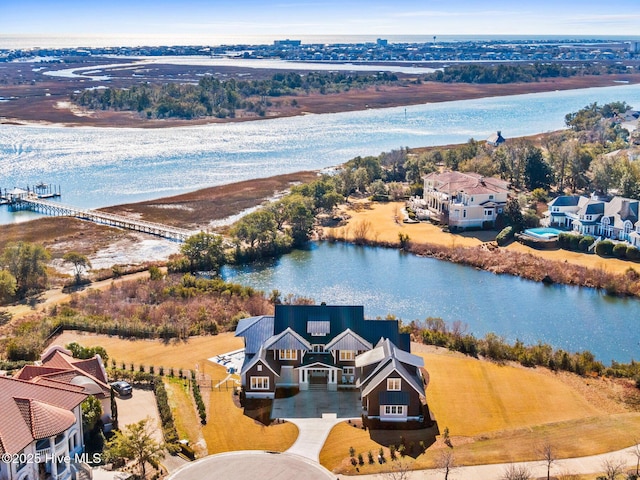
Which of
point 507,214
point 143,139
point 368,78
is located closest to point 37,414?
point 507,214

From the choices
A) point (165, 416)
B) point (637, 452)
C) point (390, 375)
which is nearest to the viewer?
point (637, 452)

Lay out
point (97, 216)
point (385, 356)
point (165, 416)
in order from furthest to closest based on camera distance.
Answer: point (97, 216) → point (385, 356) → point (165, 416)

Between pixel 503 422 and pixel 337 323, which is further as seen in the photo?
pixel 337 323

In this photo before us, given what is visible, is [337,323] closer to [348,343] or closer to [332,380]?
[348,343]

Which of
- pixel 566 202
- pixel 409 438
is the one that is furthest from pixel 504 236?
pixel 409 438

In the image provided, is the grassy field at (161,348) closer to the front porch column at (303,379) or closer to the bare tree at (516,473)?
the front porch column at (303,379)
